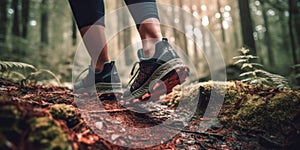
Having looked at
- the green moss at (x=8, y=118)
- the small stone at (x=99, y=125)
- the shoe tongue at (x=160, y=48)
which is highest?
the shoe tongue at (x=160, y=48)

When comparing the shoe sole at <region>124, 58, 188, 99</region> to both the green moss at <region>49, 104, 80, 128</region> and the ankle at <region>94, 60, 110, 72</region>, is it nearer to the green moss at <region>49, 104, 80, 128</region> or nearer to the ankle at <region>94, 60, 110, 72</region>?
the ankle at <region>94, 60, 110, 72</region>

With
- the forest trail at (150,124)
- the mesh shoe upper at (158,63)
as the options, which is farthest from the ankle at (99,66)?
the mesh shoe upper at (158,63)

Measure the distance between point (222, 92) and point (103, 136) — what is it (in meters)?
1.41

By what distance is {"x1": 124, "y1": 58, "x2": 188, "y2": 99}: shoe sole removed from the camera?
1912 millimetres

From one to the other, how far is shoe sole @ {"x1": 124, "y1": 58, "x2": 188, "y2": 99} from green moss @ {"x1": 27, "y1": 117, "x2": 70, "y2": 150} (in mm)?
1001

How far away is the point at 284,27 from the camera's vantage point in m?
20.8

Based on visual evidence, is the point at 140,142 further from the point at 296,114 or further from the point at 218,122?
the point at 296,114

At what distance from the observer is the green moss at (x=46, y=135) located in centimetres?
97

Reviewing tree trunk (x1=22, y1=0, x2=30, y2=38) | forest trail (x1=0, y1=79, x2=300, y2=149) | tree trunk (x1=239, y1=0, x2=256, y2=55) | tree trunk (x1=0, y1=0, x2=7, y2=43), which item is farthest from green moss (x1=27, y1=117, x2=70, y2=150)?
tree trunk (x1=22, y1=0, x2=30, y2=38)

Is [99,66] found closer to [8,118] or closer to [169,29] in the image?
[8,118]

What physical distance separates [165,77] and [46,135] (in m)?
1.14

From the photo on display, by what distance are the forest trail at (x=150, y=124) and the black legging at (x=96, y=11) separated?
2.69ft

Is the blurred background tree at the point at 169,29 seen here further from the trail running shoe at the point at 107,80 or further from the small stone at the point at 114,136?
the small stone at the point at 114,136

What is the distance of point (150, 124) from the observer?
182cm
